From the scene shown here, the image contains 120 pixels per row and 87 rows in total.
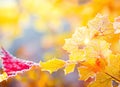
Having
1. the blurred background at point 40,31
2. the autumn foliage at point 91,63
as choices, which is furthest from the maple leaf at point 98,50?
the blurred background at point 40,31

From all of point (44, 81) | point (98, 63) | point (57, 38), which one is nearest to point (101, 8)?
point (44, 81)

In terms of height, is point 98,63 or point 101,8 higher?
point 101,8

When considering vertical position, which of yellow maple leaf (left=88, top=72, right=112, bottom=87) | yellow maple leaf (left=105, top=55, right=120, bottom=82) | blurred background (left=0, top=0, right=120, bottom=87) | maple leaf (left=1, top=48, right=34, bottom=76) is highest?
blurred background (left=0, top=0, right=120, bottom=87)

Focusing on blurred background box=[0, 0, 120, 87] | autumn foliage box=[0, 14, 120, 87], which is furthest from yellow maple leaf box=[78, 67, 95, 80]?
blurred background box=[0, 0, 120, 87]

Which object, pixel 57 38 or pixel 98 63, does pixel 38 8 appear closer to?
pixel 57 38

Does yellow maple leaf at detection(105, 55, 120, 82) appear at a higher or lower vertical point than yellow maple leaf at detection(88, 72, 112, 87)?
higher

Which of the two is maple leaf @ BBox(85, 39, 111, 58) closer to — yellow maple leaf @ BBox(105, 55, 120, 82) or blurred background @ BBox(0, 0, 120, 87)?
yellow maple leaf @ BBox(105, 55, 120, 82)
